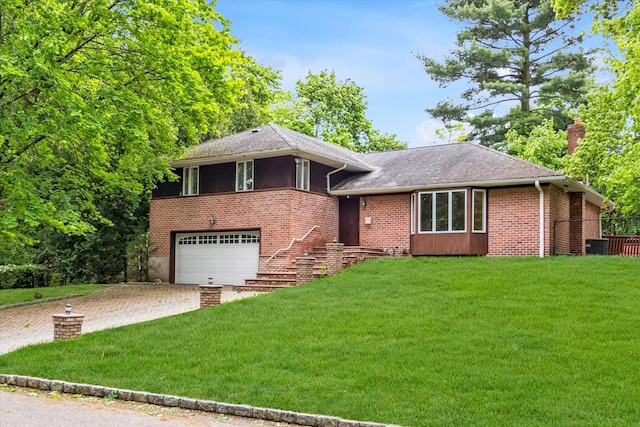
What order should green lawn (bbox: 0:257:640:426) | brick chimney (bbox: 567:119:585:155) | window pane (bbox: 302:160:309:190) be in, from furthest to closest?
brick chimney (bbox: 567:119:585:155)
window pane (bbox: 302:160:309:190)
green lawn (bbox: 0:257:640:426)

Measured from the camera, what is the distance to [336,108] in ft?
139

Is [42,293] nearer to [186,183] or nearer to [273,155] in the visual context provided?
[186,183]

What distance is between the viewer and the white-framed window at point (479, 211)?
1933cm

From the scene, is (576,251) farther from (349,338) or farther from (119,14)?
(119,14)

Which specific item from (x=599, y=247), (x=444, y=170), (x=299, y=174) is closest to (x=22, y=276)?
(x=299, y=174)

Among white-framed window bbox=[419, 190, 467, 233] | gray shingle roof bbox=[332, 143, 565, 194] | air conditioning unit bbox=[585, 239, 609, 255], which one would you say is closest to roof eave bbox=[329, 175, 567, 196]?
gray shingle roof bbox=[332, 143, 565, 194]

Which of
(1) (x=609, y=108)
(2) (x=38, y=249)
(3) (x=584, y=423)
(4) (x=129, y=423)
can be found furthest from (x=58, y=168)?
(1) (x=609, y=108)

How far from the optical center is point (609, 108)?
20828 millimetres

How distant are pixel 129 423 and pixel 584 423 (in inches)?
194

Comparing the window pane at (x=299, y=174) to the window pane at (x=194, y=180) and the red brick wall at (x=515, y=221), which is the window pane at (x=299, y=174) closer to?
the window pane at (x=194, y=180)

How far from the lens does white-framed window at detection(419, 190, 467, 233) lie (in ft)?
63.7

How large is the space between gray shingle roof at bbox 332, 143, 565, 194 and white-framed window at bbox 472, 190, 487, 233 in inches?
21.0

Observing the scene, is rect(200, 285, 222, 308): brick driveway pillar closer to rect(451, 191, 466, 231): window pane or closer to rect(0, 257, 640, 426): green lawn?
rect(0, 257, 640, 426): green lawn

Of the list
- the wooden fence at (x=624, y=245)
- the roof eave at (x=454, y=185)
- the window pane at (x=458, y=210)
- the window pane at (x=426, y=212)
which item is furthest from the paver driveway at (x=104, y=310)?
the wooden fence at (x=624, y=245)
